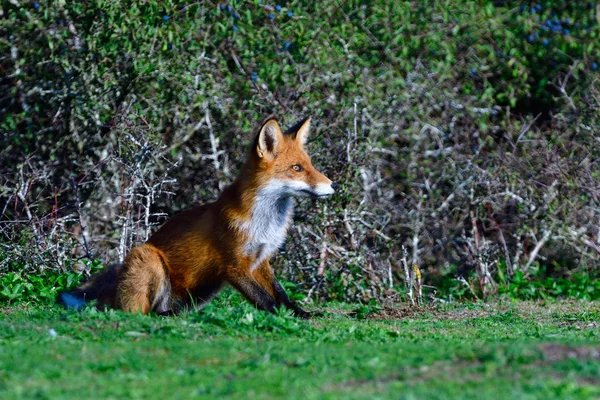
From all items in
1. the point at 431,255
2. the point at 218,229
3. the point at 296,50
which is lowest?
the point at 431,255

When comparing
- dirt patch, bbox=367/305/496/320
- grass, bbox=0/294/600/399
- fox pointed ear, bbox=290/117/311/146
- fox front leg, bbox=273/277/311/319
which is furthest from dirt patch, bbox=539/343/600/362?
fox pointed ear, bbox=290/117/311/146

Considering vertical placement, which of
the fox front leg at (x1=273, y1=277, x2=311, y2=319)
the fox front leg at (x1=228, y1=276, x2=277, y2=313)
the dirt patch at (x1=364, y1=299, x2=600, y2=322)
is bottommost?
the dirt patch at (x1=364, y1=299, x2=600, y2=322)

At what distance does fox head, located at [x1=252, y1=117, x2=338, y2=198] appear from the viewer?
8297mm

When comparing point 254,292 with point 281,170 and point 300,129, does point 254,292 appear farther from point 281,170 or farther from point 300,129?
point 300,129

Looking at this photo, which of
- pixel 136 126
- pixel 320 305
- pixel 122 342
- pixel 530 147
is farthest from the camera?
pixel 530 147

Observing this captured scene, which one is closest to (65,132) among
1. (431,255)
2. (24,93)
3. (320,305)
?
(24,93)

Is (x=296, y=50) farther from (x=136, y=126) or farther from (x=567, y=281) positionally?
(x=567, y=281)

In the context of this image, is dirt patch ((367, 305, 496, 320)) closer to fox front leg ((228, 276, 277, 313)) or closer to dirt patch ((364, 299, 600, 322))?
dirt patch ((364, 299, 600, 322))

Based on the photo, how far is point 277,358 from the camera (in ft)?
18.0

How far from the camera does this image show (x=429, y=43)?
13211 millimetres

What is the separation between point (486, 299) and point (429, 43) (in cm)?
461

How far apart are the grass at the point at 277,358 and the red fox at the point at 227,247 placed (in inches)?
21.4

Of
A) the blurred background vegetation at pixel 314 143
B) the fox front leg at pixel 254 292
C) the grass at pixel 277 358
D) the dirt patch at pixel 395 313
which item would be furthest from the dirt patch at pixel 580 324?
the fox front leg at pixel 254 292

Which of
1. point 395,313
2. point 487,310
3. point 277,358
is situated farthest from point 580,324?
point 277,358
